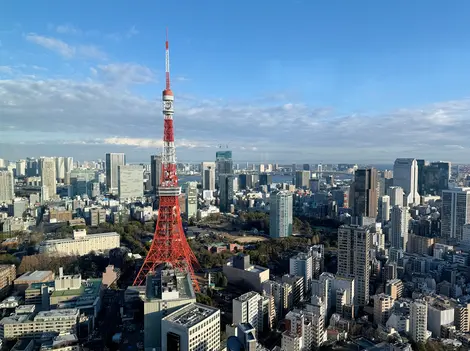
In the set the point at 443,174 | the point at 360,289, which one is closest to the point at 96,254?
the point at 360,289

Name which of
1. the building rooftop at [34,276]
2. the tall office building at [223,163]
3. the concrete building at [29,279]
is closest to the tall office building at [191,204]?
the tall office building at [223,163]

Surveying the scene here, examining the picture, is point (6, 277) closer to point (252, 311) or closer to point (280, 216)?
point (252, 311)

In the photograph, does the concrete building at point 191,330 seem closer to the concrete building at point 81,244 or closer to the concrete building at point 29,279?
the concrete building at point 29,279

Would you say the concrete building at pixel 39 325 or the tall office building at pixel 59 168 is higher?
the tall office building at pixel 59 168

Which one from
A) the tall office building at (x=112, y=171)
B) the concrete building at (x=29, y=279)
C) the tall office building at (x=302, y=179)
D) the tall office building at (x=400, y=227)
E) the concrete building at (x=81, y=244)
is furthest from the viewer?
the tall office building at (x=302, y=179)

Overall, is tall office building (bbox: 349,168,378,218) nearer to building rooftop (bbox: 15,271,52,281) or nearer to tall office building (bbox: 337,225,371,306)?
tall office building (bbox: 337,225,371,306)

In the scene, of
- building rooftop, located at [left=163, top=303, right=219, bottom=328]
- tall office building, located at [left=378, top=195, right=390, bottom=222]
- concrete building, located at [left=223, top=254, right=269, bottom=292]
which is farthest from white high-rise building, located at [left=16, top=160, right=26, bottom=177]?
tall office building, located at [left=378, top=195, right=390, bottom=222]
